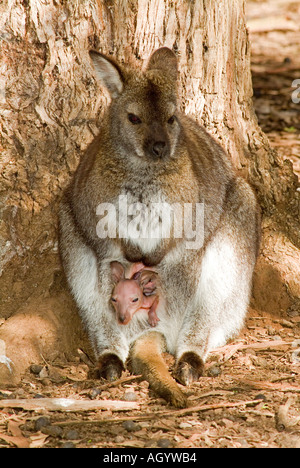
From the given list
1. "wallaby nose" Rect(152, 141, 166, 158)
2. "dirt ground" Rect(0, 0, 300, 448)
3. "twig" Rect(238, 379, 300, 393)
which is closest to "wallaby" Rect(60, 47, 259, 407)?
"wallaby nose" Rect(152, 141, 166, 158)

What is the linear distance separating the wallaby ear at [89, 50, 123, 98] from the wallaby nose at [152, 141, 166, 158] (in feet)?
1.51

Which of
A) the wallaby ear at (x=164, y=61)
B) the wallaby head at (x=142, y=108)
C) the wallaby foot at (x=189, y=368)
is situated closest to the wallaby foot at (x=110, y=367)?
the wallaby foot at (x=189, y=368)

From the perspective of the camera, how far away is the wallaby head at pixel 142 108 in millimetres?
3951

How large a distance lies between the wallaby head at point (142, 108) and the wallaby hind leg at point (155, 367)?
1.20m

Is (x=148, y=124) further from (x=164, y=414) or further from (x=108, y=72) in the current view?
(x=164, y=414)

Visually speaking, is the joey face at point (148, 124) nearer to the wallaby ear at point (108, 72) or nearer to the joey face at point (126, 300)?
the wallaby ear at point (108, 72)

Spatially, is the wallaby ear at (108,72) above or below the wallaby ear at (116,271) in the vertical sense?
above

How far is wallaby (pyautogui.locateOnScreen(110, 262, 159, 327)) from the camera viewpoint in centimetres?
430

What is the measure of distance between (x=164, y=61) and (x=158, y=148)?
2.13ft

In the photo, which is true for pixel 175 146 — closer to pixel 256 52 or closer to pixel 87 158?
pixel 87 158

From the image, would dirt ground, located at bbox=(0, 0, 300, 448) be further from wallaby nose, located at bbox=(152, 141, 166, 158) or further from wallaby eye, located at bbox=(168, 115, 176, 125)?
wallaby eye, located at bbox=(168, 115, 176, 125)

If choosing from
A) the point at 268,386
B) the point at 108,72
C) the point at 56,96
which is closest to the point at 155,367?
the point at 268,386

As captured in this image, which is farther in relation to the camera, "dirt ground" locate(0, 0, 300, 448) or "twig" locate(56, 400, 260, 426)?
"twig" locate(56, 400, 260, 426)

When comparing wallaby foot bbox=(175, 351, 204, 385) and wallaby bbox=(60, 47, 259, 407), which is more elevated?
wallaby bbox=(60, 47, 259, 407)
